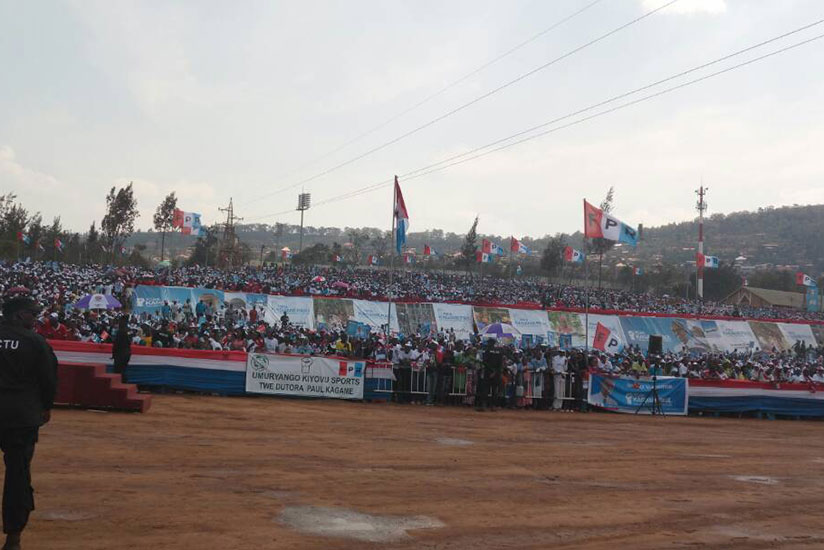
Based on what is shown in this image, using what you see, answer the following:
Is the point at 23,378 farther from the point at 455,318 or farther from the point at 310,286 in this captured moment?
the point at 310,286

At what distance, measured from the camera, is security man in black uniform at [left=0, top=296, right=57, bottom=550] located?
5352mm

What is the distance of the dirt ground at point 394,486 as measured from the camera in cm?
666

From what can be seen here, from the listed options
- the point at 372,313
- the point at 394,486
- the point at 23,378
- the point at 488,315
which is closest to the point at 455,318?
the point at 488,315

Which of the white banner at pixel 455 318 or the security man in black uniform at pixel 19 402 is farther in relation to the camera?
the white banner at pixel 455 318

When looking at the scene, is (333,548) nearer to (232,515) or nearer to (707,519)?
(232,515)

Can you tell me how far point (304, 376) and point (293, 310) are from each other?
1709 centimetres

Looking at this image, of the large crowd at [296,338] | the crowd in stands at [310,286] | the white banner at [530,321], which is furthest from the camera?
the white banner at [530,321]

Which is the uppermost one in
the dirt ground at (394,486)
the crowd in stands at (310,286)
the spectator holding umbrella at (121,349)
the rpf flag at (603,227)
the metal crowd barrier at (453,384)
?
the rpf flag at (603,227)

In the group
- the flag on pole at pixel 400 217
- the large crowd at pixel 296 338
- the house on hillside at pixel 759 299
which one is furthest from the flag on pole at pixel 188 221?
the house on hillside at pixel 759 299

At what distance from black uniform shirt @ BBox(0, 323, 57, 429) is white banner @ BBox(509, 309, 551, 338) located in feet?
117

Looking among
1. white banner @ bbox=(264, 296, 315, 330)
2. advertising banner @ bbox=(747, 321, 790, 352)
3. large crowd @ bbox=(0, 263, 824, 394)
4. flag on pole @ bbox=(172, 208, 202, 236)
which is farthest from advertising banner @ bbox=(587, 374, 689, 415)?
flag on pole @ bbox=(172, 208, 202, 236)

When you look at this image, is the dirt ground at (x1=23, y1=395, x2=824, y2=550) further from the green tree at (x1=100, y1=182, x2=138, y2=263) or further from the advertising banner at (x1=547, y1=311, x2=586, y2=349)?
the green tree at (x1=100, y1=182, x2=138, y2=263)

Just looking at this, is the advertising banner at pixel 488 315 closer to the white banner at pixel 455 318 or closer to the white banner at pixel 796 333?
the white banner at pixel 455 318

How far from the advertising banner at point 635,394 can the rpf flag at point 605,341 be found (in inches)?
383
